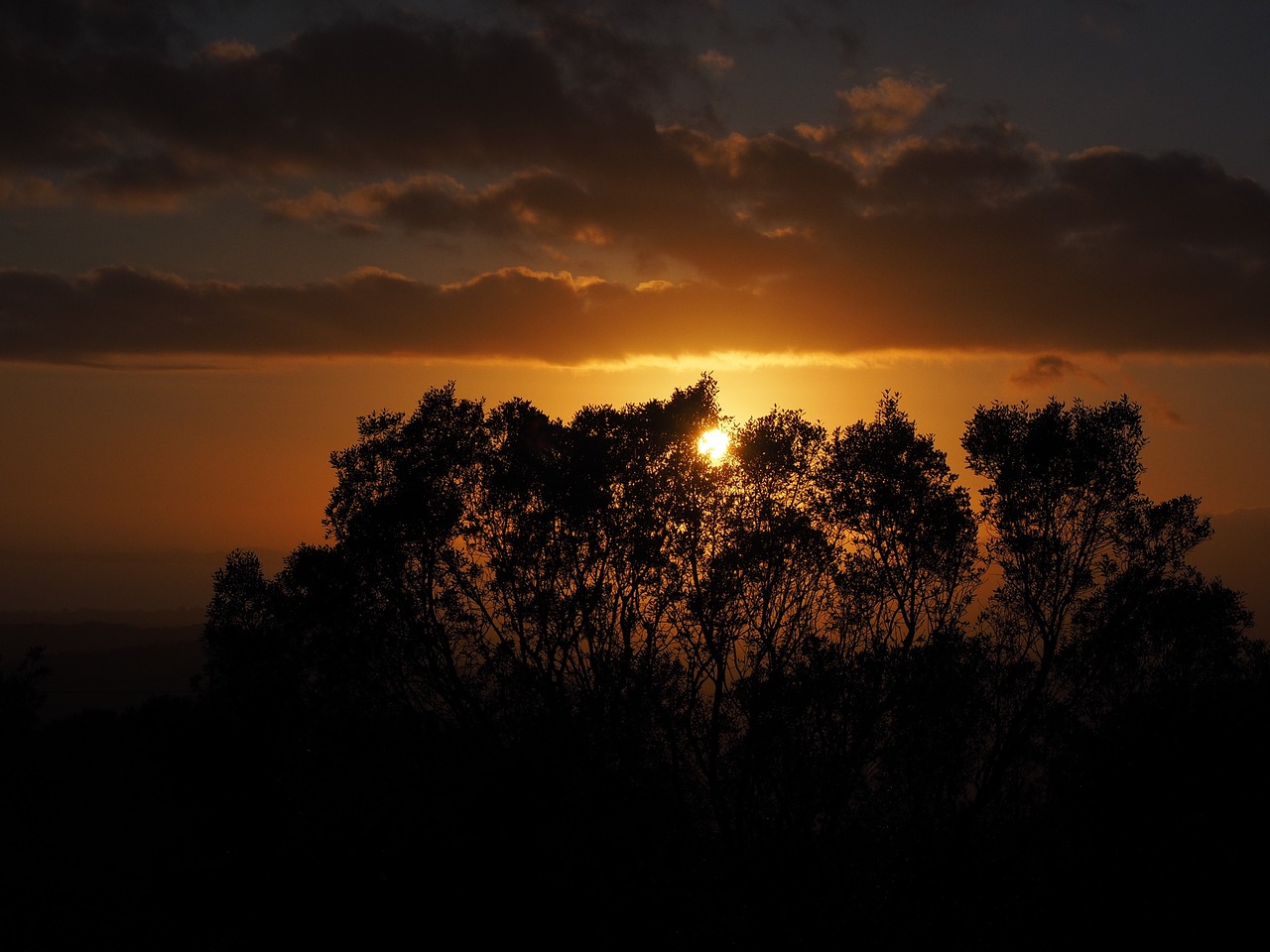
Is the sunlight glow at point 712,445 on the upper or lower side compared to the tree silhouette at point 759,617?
upper

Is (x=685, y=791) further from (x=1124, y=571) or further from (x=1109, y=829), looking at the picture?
(x=1124, y=571)

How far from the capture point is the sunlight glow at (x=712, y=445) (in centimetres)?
3616

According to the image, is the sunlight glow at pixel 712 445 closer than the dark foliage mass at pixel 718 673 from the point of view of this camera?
No

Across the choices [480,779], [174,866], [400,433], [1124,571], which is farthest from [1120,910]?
[174,866]

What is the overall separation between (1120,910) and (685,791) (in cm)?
1417

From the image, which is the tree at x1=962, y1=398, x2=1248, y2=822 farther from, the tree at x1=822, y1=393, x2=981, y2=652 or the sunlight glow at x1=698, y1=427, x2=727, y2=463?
the sunlight glow at x1=698, y1=427, x2=727, y2=463

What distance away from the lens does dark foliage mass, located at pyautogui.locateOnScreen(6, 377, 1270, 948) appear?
3145 cm

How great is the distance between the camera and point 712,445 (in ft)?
119

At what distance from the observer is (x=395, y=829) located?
1282 inches

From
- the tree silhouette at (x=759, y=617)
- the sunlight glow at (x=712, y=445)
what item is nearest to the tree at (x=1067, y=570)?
the tree silhouette at (x=759, y=617)

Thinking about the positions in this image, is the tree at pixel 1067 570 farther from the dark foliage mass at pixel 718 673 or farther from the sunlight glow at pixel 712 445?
the sunlight glow at pixel 712 445

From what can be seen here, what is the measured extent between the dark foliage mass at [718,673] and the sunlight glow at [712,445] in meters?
0.42

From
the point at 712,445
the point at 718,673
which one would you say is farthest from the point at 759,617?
the point at 712,445

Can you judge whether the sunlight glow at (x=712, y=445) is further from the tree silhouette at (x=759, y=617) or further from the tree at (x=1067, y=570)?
the tree at (x=1067, y=570)
